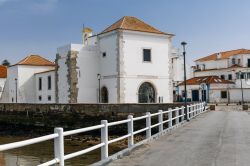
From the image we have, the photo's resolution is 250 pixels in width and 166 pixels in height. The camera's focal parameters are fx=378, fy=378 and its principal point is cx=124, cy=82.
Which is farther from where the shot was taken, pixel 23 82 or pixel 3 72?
pixel 3 72

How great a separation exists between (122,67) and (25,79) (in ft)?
76.6

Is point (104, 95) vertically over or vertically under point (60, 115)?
over

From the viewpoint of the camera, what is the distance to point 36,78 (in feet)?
186

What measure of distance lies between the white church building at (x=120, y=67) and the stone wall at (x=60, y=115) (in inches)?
235

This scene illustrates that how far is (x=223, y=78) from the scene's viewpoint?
78125mm

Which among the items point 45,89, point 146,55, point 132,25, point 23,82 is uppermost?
point 132,25

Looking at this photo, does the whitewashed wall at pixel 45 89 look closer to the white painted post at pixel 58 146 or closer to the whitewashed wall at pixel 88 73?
the whitewashed wall at pixel 88 73

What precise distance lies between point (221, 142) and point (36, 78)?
47556mm

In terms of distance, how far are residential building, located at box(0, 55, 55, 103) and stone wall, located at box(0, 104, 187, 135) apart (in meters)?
12.8

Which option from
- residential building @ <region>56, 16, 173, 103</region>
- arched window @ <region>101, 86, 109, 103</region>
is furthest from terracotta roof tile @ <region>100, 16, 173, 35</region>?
arched window @ <region>101, 86, 109, 103</region>

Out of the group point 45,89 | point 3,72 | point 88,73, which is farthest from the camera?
point 3,72

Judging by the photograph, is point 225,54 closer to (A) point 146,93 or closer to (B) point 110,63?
(A) point 146,93

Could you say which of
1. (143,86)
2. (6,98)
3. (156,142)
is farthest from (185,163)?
(6,98)

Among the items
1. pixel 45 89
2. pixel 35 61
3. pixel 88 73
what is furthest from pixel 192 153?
pixel 35 61
